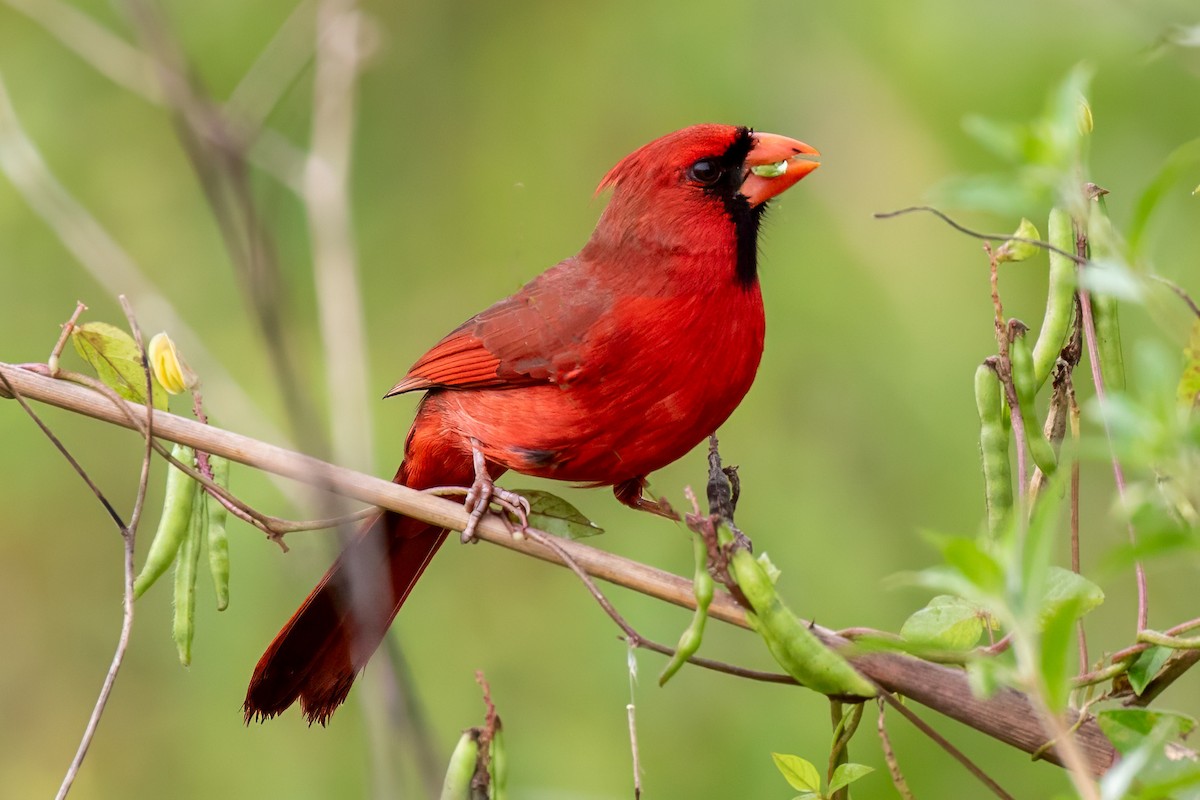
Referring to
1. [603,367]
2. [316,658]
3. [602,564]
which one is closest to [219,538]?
[316,658]

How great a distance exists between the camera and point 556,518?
7.23ft

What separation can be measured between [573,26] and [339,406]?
3.28 metres

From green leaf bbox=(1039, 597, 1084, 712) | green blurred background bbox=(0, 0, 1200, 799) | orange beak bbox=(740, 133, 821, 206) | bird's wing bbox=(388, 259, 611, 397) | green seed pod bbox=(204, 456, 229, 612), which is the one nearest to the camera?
green leaf bbox=(1039, 597, 1084, 712)

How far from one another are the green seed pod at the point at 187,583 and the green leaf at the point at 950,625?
96cm

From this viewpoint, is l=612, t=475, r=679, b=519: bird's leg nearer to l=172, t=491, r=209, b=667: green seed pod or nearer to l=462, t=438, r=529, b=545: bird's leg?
l=462, t=438, r=529, b=545: bird's leg

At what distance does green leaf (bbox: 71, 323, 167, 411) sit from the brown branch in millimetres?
74

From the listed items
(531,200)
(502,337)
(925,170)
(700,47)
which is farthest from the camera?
(531,200)

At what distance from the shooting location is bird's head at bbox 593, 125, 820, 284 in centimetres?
266

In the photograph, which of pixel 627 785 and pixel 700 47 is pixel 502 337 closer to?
pixel 627 785

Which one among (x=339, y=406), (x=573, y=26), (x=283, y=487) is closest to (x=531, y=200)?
(x=573, y=26)

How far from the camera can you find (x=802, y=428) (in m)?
3.91

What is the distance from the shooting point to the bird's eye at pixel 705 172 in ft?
8.84

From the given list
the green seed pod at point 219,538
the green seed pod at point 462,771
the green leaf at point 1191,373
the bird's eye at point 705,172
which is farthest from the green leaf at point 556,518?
the green leaf at point 1191,373

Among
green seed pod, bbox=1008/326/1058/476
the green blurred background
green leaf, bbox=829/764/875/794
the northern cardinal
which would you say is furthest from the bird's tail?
green seed pod, bbox=1008/326/1058/476
